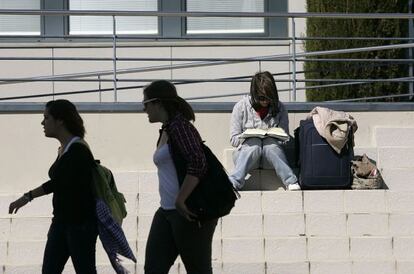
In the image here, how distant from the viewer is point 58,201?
260 inches

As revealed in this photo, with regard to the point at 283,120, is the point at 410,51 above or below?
above

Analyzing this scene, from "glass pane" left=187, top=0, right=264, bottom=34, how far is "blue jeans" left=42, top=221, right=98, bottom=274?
7.55 m

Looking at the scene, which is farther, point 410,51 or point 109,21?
point 109,21

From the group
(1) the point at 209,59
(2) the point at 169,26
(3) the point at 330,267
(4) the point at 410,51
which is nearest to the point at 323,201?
(3) the point at 330,267

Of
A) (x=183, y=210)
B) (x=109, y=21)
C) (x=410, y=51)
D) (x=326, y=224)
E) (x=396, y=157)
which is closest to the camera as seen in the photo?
(x=183, y=210)

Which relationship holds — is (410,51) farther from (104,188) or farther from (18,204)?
(18,204)

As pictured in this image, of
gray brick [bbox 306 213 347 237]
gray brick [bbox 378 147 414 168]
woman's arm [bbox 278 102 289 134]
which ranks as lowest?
gray brick [bbox 306 213 347 237]

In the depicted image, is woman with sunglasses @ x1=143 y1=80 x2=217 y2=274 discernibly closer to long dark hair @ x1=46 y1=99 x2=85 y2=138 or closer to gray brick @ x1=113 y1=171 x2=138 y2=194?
long dark hair @ x1=46 y1=99 x2=85 y2=138

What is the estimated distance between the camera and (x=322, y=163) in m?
9.55

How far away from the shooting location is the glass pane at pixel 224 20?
1390 cm

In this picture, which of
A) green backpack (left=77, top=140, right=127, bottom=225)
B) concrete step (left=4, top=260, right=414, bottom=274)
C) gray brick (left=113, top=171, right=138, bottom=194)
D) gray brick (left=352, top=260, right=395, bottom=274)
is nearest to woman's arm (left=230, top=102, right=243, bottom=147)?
gray brick (left=113, top=171, right=138, bottom=194)

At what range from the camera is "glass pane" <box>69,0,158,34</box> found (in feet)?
45.5

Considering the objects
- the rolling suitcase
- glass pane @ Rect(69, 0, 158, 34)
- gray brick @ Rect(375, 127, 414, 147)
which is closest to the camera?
the rolling suitcase

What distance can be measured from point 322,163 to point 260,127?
697 mm
